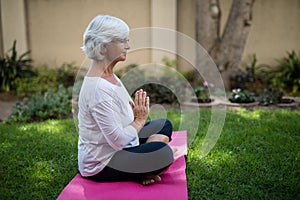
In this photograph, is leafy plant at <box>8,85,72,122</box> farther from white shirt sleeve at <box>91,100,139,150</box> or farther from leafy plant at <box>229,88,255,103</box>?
white shirt sleeve at <box>91,100,139,150</box>

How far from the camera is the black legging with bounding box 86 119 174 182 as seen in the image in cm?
241

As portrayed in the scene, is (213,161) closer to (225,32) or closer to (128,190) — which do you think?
(128,190)

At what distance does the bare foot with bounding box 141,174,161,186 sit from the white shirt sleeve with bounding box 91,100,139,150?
1.03ft

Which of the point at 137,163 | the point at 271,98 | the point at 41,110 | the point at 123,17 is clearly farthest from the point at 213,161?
the point at 123,17

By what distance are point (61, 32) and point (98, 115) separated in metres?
5.21

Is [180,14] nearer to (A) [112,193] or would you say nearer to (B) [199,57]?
(B) [199,57]

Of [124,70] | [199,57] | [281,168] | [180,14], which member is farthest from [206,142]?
[180,14]

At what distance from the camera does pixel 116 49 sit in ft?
7.64

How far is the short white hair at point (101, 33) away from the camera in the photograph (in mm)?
2252

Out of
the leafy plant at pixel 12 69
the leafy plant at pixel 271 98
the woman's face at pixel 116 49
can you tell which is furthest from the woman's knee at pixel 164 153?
the leafy plant at pixel 12 69

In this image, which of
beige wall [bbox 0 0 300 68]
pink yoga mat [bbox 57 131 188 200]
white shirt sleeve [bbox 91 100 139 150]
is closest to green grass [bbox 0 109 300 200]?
pink yoga mat [bbox 57 131 188 200]

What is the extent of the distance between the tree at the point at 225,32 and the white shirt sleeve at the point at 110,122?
3.83m

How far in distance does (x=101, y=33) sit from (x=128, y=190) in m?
1.04

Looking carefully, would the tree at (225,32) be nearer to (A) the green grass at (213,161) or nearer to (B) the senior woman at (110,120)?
(A) the green grass at (213,161)
